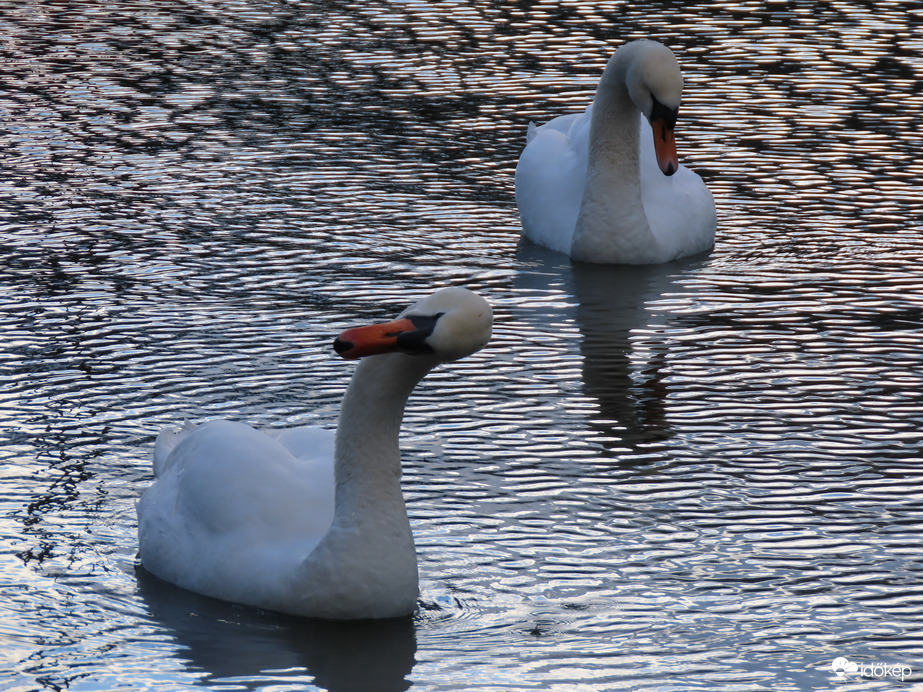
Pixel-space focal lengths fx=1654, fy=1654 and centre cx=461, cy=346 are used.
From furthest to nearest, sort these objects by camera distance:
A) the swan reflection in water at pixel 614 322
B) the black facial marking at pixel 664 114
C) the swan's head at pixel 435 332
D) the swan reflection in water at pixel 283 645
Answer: the black facial marking at pixel 664 114, the swan reflection in water at pixel 614 322, the swan reflection in water at pixel 283 645, the swan's head at pixel 435 332

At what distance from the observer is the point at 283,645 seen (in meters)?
6.19

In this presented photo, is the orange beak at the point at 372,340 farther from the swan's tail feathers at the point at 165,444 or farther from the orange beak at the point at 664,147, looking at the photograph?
the orange beak at the point at 664,147

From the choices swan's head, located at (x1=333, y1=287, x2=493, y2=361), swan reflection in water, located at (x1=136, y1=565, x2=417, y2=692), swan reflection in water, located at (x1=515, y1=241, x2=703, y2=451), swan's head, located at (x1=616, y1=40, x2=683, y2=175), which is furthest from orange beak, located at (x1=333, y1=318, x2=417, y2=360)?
swan's head, located at (x1=616, y1=40, x2=683, y2=175)

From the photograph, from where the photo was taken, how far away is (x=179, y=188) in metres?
12.9

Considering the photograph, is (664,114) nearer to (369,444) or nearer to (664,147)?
(664,147)

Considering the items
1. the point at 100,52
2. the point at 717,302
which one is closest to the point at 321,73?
the point at 100,52

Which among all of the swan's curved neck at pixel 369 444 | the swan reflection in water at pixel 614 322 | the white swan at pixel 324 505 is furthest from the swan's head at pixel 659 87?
the swan's curved neck at pixel 369 444

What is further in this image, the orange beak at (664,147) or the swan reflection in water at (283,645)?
the orange beak at (664,147)

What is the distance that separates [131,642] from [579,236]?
6.33 m

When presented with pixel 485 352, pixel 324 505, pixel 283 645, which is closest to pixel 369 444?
pixel 324 505

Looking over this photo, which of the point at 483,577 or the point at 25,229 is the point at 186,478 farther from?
the point at 25,229

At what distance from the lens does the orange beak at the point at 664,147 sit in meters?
11.3

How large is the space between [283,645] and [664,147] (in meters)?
6.11

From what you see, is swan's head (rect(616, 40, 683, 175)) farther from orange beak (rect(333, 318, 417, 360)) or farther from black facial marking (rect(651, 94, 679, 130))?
orange beak (rect(333, 318, 417, 360))
